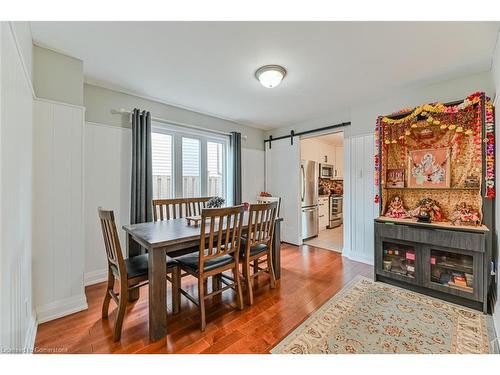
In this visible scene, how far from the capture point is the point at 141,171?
9.53 ft

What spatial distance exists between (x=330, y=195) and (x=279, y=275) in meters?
3.77

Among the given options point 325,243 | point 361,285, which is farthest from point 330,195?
point 361,285

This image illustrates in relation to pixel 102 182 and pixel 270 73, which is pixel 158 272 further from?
pixel 270 73

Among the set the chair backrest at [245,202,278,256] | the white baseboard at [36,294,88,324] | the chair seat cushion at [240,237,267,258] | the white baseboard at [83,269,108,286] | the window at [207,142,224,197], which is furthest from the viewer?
the window at [207,142,224,197]

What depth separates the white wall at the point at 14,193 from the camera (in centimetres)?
108

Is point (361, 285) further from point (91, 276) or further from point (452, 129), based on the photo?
point (91, 276)

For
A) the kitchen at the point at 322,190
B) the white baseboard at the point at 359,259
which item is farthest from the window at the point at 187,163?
the white baseboard at the point at 359,259

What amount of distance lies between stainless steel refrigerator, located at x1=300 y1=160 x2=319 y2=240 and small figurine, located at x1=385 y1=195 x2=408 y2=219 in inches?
70.4

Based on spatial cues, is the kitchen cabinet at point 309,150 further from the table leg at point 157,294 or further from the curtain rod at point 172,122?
the table leg at point 157,294

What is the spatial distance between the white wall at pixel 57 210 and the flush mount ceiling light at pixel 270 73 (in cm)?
184

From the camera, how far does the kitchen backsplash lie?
230 inches

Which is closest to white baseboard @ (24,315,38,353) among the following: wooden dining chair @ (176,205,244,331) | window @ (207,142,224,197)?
wooden dining chair @ (176,205,244,331)

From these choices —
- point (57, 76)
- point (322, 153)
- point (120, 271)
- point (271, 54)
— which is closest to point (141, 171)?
point (57, 76)

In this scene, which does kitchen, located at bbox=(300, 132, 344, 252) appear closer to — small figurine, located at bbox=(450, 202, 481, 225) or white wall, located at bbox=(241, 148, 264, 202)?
white wall, located at bbox=(241, 148, 264, 202)
